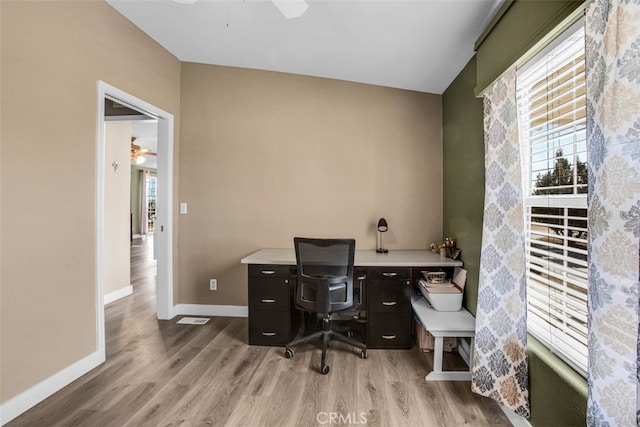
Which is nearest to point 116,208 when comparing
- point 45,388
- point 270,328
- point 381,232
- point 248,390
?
point 45,388

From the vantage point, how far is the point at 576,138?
129 cm

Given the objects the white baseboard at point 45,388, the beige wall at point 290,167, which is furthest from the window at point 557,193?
the white baseboard at point 45,388

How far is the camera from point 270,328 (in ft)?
8.36

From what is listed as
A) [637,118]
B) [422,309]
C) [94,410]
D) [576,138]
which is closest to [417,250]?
[422,309]

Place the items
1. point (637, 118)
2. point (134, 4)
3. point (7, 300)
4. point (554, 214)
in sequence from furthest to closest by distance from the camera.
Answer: point (134, 4)
point (7, 300)
point (554, 214)
point (637, 118)

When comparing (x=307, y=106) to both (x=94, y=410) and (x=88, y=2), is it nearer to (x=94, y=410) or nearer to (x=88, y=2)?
(x=88, y=2)

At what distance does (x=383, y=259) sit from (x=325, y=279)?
2.09 ft

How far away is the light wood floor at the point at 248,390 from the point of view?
1.67 meters

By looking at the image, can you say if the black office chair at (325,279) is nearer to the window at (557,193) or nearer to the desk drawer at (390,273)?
the desk drawer at (390,273)

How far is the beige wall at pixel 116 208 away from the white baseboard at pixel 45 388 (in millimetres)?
1767

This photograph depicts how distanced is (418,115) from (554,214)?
77.2 inches

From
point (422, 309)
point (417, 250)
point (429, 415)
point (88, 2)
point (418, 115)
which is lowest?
point (429, 415)

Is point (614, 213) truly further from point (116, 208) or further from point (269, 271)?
point (116, 208)

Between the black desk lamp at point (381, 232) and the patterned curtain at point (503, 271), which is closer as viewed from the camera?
the patterned curtain at point (503, 271)
